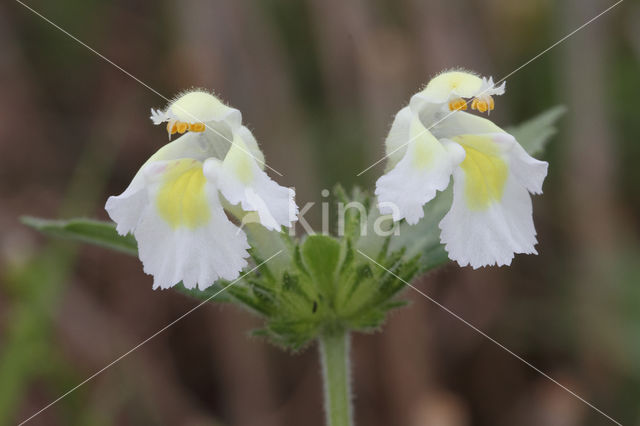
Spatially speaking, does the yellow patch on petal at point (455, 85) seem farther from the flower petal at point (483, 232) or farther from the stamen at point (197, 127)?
the stamen at point (197, 127)

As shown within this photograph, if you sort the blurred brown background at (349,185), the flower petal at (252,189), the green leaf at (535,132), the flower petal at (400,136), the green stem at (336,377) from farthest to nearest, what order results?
the blurred brown background at (349,185) → the green leaf at (535,132) → the green stem at (336,377) → the flower petal at (400,136) → the flower petal at (252,189)

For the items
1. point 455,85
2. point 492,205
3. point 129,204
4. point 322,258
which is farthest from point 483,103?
point 129,204

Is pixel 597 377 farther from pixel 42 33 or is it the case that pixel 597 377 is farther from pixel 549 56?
pixel 42 33

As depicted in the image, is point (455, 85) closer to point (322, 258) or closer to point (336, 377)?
point (322, 258)

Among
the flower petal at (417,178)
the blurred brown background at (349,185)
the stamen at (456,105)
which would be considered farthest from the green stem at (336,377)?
the blurred brown background at (349,185)

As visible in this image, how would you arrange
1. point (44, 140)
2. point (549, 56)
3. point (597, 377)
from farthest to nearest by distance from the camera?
point (44, 140), point (549, 56), point (597, 377)

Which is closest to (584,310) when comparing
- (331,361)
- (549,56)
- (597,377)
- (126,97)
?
(597,377)
